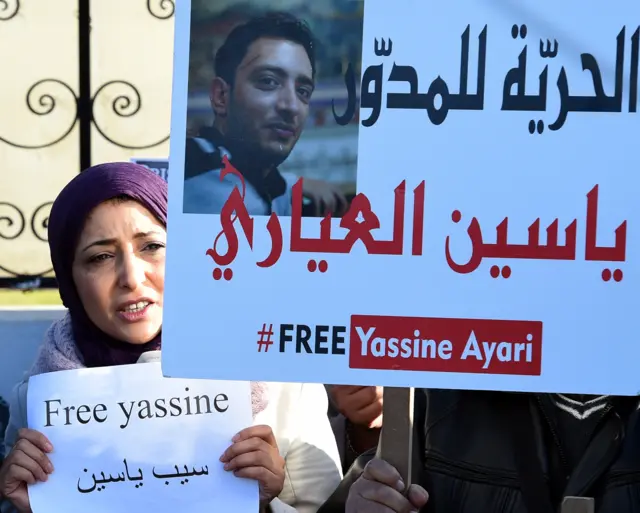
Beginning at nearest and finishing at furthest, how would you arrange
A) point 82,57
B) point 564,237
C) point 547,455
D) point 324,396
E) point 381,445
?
point 564,237
point 381,445
point 547,455
point 324,396
point 82,57

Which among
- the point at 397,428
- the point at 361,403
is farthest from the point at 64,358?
the point at 397,428

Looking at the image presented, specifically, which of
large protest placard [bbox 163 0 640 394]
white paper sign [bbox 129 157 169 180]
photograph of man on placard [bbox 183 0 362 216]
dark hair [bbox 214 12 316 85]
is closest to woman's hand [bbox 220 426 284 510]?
large protest placard [bbox 163 0 640 394]

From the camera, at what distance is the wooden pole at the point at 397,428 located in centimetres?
177

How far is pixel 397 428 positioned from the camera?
1.78 metres

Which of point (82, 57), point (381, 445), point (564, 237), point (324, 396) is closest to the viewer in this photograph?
point (564, 237)

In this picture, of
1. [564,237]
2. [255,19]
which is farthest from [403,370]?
[255,19]

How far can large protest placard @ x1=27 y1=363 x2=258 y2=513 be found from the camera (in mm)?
2152

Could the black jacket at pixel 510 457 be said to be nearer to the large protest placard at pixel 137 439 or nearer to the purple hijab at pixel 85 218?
the large protest placard at pixel 137 439

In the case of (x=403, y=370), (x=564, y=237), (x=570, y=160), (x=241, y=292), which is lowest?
(x=403, y=370)

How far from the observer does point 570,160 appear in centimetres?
165

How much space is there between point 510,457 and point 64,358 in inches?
40.3

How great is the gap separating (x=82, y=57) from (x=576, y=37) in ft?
8.43

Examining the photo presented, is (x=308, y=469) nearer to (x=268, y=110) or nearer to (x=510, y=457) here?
(x=510, y=457)

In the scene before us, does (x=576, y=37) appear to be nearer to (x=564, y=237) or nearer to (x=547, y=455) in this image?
Answer: (x=564, y=237)
